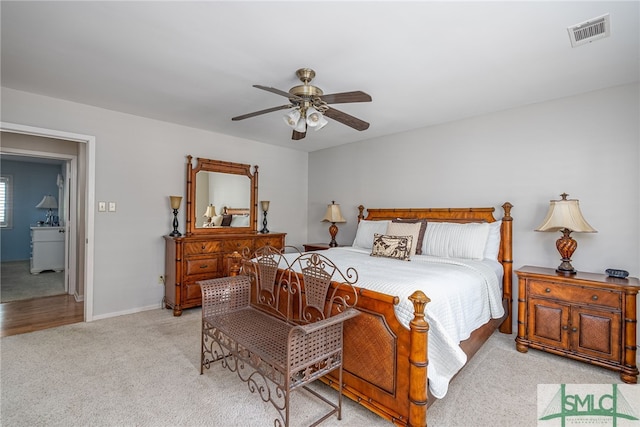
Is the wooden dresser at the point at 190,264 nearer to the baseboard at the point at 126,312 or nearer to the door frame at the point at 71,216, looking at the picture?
the baseboard at the point at 126,312

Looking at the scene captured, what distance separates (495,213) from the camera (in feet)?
11.1

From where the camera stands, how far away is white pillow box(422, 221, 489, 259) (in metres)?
3.08

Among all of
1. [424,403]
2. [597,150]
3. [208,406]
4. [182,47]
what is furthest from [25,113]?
[597,150]

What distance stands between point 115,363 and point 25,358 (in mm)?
794

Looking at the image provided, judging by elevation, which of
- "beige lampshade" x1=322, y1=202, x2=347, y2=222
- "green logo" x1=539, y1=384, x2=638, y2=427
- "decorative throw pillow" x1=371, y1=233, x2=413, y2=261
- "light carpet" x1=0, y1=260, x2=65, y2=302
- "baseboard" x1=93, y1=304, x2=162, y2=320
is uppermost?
"beige lampshade" x1=322, y1=202, x2=347, y2=222

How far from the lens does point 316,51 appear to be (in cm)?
215

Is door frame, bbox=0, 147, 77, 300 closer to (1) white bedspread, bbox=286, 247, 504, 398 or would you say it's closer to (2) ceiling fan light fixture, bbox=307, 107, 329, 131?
(1) white bedspread, bbox=286, 247, 504, 398

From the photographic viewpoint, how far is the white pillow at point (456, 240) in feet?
10.1

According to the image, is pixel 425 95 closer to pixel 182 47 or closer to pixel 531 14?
pixel 531 14

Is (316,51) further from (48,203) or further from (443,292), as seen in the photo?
(48,203)

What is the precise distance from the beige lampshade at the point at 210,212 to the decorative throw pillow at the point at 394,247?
242 cm

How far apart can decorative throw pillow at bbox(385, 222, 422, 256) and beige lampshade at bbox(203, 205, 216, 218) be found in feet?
8.16

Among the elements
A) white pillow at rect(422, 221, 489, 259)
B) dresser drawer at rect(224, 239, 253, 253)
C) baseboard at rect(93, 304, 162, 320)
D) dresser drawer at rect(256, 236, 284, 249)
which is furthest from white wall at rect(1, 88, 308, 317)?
white pillow at rect(422, 221, 489, 259)

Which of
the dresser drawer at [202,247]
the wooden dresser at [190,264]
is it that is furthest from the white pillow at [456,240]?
the dresser drawer at [202,247]
